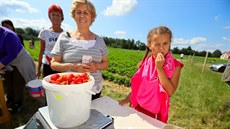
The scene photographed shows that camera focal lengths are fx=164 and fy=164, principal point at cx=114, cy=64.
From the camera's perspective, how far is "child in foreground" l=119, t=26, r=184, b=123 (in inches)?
52.3

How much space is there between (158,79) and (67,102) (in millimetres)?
807

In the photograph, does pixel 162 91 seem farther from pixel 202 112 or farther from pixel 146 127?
pixel 202 112

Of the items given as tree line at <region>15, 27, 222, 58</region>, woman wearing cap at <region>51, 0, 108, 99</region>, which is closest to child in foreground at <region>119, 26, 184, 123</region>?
woman wearing cap at <region>51, 0, 108, 99</region>

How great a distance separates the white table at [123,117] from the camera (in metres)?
1.17

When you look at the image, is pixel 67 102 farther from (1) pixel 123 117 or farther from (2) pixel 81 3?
(2) pixel 81 3

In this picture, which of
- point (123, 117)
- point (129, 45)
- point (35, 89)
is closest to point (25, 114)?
point (35, 89)

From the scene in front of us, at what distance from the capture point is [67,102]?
857mm

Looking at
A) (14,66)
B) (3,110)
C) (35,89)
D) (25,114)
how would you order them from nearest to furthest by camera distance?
(35,89) → (3,110) → (14,66) → (25,114)

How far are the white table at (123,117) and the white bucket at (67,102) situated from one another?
0.10 meters

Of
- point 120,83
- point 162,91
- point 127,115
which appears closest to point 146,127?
point 127,115

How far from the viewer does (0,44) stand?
267 cm

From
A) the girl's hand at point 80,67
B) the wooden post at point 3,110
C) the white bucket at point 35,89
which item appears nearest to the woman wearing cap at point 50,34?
the white bucket at point 35,89

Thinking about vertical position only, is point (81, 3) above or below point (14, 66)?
above

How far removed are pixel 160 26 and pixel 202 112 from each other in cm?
331
